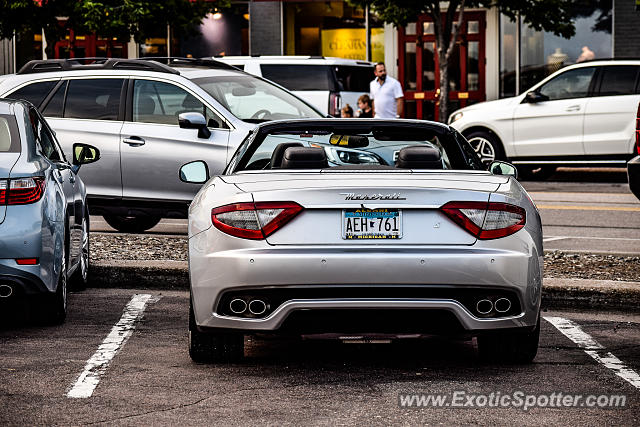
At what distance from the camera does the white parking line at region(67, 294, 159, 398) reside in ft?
21.0

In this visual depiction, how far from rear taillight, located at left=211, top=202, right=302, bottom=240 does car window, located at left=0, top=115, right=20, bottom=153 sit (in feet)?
7.47

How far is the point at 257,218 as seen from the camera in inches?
256

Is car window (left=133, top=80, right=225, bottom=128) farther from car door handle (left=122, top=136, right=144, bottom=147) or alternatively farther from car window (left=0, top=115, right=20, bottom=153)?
car window (left=0, top=115, right=20, bottom=153)

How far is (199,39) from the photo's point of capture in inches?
1192

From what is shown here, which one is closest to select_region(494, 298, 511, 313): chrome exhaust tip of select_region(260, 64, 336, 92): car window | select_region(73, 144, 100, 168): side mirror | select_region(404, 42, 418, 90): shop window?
select_region(73, 144, 100, 168): side mirror

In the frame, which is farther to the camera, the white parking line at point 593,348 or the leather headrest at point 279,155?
the leather headrest at point 279,155

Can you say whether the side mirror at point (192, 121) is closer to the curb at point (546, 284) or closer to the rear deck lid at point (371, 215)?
the curb at point (546, 284)

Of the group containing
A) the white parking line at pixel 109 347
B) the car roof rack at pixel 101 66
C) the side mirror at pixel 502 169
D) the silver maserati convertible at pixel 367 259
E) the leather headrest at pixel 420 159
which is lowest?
the white parking line at pixel 109 347

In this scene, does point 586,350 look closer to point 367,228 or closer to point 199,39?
point 367,228

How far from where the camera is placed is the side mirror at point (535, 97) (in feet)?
68.7

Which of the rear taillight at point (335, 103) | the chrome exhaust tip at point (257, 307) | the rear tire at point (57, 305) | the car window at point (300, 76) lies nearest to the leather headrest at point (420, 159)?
the chrome exhaust tip at point (257, 307)

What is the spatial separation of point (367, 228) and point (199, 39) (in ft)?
79.9

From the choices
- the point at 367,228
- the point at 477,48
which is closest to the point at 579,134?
the point at 477,48

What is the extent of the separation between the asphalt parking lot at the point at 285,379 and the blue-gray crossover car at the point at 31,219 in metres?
0.26
